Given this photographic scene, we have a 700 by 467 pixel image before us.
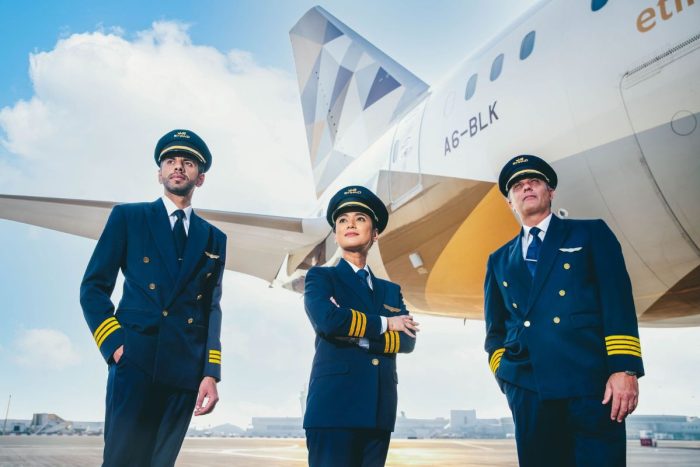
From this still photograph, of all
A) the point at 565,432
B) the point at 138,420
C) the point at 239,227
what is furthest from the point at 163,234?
the point at 239,227

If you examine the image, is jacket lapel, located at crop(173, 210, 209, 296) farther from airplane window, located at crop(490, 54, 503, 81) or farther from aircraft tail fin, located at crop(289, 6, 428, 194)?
aircraft tail fin, located at crop(289, 6, 428, 194)

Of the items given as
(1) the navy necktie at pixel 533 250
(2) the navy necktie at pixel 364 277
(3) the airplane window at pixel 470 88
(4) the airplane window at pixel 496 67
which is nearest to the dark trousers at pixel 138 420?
(2) the navy necktie at pixel 364 277

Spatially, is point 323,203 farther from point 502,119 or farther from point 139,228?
point 139,228

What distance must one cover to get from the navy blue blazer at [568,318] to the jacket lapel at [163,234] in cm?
156

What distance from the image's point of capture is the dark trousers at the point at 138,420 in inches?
80.4

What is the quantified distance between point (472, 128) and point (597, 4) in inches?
54.1

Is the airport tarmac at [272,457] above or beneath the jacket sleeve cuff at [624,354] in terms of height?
beneath

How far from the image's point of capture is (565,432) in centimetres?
222

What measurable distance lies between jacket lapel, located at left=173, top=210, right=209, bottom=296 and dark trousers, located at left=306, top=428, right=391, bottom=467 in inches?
34.2

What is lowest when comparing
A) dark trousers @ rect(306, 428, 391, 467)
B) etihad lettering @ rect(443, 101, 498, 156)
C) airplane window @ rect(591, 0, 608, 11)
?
dark trousers @ rect(306, 428, 391, 467)

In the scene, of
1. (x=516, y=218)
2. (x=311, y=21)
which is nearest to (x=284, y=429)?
(x=311, y=21)

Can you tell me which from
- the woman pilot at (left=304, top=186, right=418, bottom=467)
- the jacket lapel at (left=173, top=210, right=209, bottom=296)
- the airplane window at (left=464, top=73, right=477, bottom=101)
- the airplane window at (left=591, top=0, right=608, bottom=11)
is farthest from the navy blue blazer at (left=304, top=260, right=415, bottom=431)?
the airplane window at (left=464, top=73, right=477, bottom=101)

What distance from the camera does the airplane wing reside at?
591 cm

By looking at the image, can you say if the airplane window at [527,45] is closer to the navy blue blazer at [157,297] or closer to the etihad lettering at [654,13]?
the etihad lettering at [654,13]
